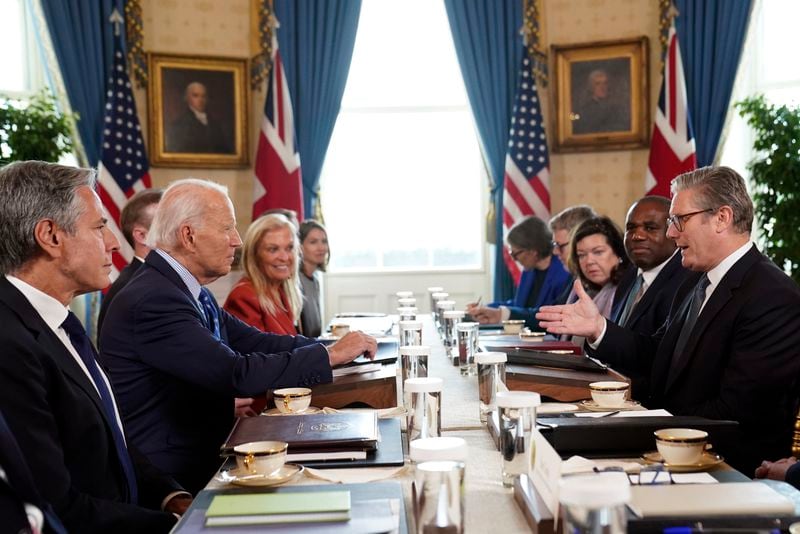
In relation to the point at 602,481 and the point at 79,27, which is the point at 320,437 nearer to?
the point at 602,481

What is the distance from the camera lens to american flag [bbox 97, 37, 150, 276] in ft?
26.9

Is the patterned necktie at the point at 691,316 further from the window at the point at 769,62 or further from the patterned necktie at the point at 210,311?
the window at the point at 769,62

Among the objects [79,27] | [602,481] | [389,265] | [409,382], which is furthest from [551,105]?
[602,481]

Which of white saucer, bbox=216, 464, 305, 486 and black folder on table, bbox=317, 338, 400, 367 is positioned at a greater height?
black folder on table, bbox=317, 338, 400, 367

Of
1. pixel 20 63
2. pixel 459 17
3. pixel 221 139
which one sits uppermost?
pixel 459 17

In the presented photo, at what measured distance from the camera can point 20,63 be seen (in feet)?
26.9

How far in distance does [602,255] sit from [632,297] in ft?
1.49

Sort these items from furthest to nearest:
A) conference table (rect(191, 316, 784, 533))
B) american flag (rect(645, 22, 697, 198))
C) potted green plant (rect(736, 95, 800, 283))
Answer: american flag (rect(645, 22, 697, 198))
potted green plant (rect(736, 95, 800, 283))
conference table (rect(191, 316, 784, 533))

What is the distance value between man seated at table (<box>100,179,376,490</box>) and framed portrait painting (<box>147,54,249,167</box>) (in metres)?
5.87

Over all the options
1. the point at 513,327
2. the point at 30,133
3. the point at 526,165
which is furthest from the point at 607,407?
the point at 526,165

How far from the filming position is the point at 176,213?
3.13 m

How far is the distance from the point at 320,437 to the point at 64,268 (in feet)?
2.52

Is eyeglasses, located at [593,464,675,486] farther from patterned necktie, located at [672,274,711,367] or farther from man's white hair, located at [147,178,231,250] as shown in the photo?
man's white hair, located at [147,178,231,250]

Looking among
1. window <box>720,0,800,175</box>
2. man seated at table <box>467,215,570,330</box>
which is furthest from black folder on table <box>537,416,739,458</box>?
window <box>720,0,800,175</box>
